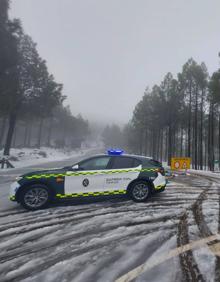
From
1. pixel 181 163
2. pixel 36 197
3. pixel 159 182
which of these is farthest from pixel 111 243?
pixel 181 163

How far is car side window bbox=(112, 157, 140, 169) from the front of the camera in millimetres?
8742

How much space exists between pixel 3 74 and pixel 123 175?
16.6 meters

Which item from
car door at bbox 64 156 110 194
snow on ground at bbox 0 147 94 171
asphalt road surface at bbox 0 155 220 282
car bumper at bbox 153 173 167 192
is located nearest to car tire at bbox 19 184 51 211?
asphalt road surface at bbox 0 155 220 282

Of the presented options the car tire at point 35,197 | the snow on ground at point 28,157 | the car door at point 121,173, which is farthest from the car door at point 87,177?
the snow on ground at point 28,157

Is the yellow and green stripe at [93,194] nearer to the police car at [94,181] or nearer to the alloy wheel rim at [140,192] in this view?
the police car at [94,181]

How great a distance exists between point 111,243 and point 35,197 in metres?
3.70

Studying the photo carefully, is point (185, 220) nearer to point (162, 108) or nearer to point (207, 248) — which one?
point (207, 248)

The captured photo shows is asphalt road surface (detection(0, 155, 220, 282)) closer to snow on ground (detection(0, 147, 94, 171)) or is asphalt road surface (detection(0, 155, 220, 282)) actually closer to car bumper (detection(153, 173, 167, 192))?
car bumper (detection(153, 173, 167, 192))

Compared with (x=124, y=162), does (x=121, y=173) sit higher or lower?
lower

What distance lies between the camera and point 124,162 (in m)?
8.86

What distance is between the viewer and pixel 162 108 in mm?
37844

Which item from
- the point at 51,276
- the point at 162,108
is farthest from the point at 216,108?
the point at 51,276

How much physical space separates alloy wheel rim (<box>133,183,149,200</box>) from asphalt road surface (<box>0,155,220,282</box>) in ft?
1.99

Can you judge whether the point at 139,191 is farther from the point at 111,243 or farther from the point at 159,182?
the point at 111,243
